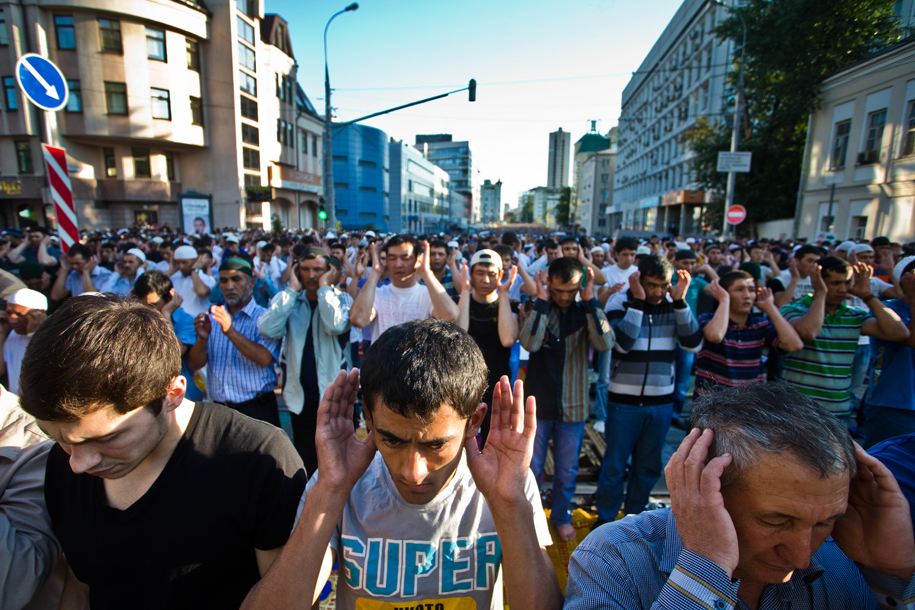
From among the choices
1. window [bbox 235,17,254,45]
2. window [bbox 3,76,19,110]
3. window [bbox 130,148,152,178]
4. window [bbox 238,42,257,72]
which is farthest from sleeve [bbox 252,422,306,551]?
window [bbox 235,17,254,45]

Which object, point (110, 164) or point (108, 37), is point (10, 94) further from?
point (108, 37)

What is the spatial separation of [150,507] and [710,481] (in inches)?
67.0

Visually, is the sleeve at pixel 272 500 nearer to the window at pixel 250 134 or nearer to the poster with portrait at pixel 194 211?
the poster with portrait at pixel 194 211

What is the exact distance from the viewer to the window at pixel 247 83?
31.1 m

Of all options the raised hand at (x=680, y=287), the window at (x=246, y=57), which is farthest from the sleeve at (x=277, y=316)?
the window at (x=246, y=57)

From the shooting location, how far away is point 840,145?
19172mm

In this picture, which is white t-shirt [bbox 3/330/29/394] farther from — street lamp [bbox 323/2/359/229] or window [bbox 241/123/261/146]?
window [bbox 241/123/261/146]

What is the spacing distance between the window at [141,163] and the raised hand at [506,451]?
3544cm

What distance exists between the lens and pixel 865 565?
4.26 ft

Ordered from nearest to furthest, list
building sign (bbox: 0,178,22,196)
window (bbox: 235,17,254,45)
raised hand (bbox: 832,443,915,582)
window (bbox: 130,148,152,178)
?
raised hand (bbox: 832,443,915,582) < building sign (bbox: 0,178,22,196) < window (bbox: 130,148,152,178) < window (bbox: 235,17,254,45)

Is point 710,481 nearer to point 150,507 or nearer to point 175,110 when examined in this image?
point 150,507

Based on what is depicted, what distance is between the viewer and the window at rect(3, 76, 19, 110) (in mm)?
25203

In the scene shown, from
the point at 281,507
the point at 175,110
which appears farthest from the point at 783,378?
the point at 175,110

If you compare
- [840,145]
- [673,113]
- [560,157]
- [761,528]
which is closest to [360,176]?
[673,113]
